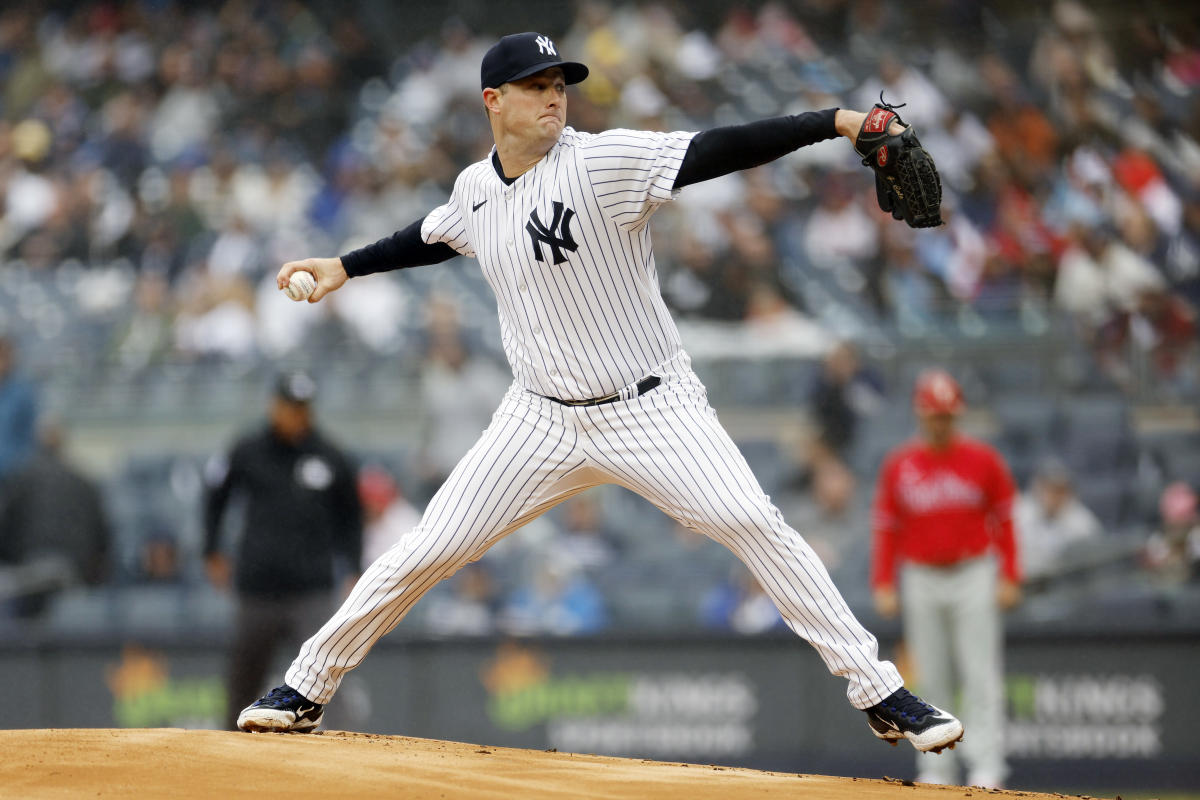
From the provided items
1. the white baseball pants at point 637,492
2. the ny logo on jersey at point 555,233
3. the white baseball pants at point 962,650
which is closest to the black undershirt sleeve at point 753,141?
the ny logo on jersey at point 555,233

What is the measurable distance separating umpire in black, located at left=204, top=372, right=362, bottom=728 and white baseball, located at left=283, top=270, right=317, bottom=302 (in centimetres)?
302

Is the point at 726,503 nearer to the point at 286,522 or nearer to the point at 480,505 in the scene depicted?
the point at 480,505

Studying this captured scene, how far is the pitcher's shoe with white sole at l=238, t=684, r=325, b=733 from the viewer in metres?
4.33

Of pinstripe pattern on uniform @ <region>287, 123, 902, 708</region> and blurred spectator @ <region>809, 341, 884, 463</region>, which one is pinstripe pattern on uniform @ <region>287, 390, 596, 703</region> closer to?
pinstripe pattern on uniform @ <region>287, 123, 902, 708</region>

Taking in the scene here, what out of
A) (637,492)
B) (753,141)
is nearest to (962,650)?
(637,492)

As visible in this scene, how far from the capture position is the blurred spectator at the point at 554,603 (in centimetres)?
884

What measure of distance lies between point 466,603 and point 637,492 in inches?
201

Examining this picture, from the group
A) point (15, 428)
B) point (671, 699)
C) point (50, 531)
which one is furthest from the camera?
point (15, 428)

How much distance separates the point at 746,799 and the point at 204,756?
4.83 ft

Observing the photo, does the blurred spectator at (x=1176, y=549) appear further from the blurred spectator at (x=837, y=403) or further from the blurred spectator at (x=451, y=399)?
the blurred spectator at (x=451, y=399)

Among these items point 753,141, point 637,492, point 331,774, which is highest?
point 753,141

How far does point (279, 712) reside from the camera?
14.2ft

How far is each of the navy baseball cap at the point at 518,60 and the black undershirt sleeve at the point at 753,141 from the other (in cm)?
52

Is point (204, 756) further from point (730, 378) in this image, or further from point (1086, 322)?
point (1086, 322)
